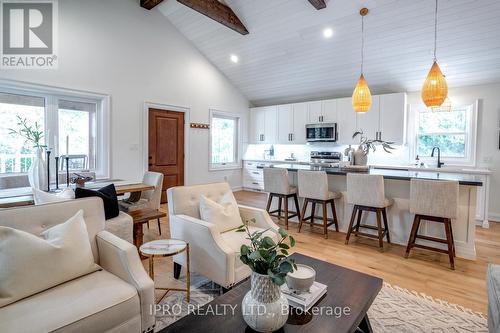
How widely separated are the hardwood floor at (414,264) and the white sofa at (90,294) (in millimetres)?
935

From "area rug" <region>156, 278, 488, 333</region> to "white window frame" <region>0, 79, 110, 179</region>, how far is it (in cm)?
342

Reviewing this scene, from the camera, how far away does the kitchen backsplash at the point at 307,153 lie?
5.67 metres

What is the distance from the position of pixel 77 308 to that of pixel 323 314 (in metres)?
1.25

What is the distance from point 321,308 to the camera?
4.61 ft

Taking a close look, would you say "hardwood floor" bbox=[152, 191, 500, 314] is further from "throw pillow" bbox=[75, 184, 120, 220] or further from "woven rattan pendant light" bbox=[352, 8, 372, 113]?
"woven rattan pendant light" bbox=[352, 8, 372, 113]

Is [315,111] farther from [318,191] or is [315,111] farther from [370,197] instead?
[370,197]

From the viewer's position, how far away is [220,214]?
2.53 meters

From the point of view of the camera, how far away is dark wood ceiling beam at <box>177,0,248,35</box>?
14.7ft

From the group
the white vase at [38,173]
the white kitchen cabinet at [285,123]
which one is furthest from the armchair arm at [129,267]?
the white kitchen cabinet at [285,123]

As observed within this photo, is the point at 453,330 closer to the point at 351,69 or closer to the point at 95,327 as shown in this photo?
the point at 95,327

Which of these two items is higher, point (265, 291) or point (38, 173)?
point (38, 173)

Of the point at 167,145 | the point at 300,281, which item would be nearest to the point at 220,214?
the point at 300,281

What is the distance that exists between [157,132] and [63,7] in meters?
2.49

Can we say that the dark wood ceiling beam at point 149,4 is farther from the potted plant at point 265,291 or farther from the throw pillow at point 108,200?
the potted plant at point 265,291
